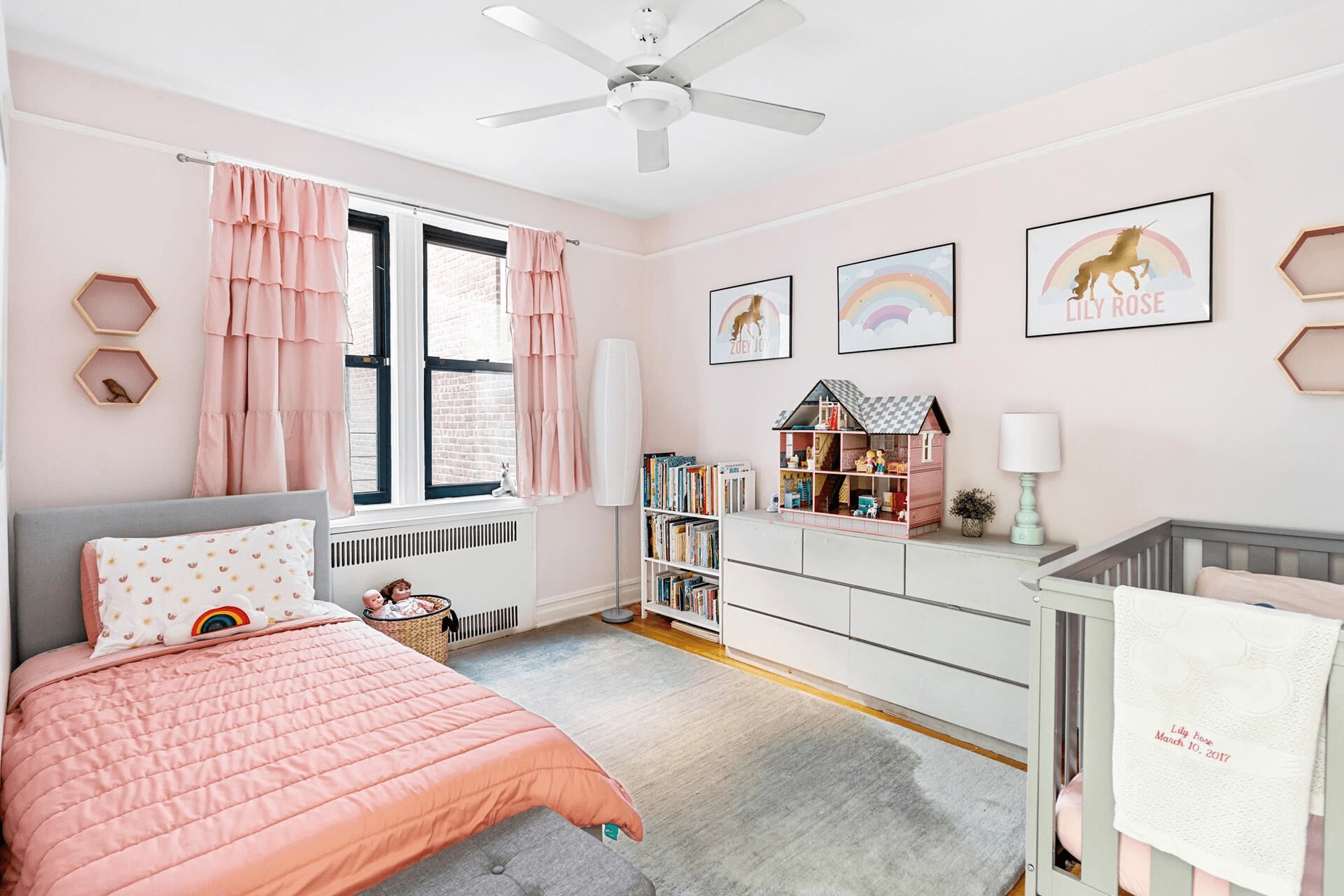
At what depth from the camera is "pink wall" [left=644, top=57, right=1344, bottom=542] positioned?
217 centimetres

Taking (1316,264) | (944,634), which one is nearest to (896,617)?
(944,634)

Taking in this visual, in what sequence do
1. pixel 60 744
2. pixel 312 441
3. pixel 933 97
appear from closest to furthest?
pixel 60 744
pixel 933 97
pixel 312 441

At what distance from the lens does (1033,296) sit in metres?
2.73

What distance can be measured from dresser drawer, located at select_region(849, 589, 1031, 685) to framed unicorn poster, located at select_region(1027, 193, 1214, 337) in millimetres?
1199

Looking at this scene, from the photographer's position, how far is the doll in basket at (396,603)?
3082mm

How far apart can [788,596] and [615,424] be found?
146 cm

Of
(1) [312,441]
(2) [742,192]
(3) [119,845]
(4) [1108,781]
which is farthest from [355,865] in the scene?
(2) [742,192]

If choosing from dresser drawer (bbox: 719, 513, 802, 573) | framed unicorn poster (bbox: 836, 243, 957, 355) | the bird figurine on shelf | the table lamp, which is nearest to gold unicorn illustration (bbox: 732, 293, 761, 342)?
framed unicorn poster (bbox: 836, 243, 957, 355)

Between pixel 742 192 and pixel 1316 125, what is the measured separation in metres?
2.42

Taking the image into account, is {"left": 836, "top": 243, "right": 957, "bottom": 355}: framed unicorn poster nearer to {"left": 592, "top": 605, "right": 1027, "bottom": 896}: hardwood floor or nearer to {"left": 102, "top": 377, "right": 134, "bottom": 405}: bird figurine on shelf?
{"left": 592, "top": 605, "right": 1027, "bottom": 896}: hardwood floor

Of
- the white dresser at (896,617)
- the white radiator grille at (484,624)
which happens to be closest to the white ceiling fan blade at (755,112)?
the white dresser at (896,617)

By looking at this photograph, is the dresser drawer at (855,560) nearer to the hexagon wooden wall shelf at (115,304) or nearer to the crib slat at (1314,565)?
the crib slat at (1314,565)

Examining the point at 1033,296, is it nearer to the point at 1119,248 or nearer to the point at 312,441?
the point at 1119,248

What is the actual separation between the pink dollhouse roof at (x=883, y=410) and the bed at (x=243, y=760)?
6.13ft
